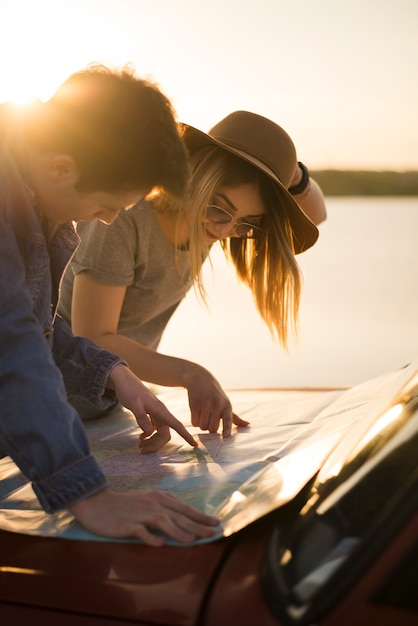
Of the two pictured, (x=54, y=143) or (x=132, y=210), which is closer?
(x=54, y=143)

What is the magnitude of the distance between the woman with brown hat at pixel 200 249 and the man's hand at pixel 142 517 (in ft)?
1.91

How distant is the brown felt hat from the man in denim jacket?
67 cm

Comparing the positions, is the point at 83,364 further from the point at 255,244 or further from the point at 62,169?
the point at 255,244

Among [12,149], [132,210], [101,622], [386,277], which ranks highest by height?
[12,149]

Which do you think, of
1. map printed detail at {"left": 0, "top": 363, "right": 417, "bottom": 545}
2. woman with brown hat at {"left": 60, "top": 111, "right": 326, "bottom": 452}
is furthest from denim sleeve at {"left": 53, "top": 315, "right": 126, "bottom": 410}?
woman with brown hat at {"left": 60, "top": 111, "right": 326, "bottom": 452}

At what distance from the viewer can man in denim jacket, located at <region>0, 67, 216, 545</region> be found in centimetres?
117

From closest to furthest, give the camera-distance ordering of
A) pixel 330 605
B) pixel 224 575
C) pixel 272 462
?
pixel 330 605, pixel 224 575, pixel 272 462

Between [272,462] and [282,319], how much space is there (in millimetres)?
995

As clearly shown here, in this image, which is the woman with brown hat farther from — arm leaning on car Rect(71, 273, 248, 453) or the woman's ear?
the woman's ear

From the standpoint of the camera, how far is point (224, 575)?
39.5 inches

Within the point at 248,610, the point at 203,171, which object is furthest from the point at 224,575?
the point at 203,171

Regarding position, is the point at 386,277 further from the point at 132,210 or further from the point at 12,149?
the point at 12,149

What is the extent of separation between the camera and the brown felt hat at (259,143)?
200 centimetres

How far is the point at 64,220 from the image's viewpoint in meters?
1.37
